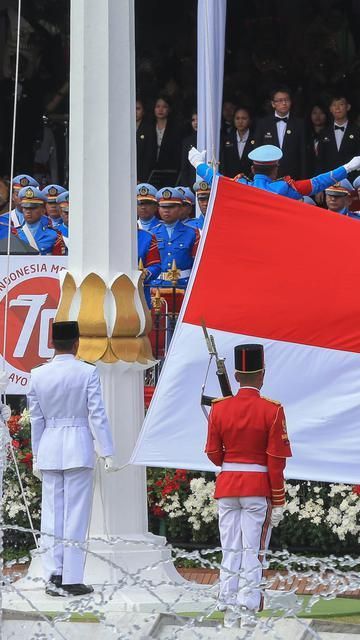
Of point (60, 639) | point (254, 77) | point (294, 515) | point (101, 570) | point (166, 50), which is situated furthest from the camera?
point (166, 50)

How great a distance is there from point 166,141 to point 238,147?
1.08 metres

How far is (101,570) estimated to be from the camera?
1083 cm

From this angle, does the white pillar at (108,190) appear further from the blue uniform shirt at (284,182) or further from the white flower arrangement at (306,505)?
the blue uniform shirt at (284,182)

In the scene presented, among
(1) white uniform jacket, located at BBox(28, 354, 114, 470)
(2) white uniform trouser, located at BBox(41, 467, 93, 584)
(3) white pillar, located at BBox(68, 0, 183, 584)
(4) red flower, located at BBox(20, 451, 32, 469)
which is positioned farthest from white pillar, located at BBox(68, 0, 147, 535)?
(4) red flower, located at BBox(20, 451, 32, 469)

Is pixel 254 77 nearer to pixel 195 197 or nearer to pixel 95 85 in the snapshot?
pixel 195 197

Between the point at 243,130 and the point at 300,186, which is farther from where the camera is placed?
the point at 243,130

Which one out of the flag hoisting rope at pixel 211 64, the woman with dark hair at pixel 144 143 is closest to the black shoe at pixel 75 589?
the flag hoisting rope at pixel 211 64

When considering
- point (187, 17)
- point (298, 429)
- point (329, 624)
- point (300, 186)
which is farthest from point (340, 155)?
point (329, 624)

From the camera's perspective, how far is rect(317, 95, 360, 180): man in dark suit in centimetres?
1716

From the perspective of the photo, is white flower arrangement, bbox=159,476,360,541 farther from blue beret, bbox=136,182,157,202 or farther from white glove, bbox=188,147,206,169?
blue beret, bbox=136,182,157,202

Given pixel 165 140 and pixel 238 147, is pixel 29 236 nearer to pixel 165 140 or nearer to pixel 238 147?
pixel 238 147

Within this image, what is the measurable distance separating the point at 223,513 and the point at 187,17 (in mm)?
12274

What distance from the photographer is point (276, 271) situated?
1076 cm

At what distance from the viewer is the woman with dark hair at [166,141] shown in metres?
18.2
